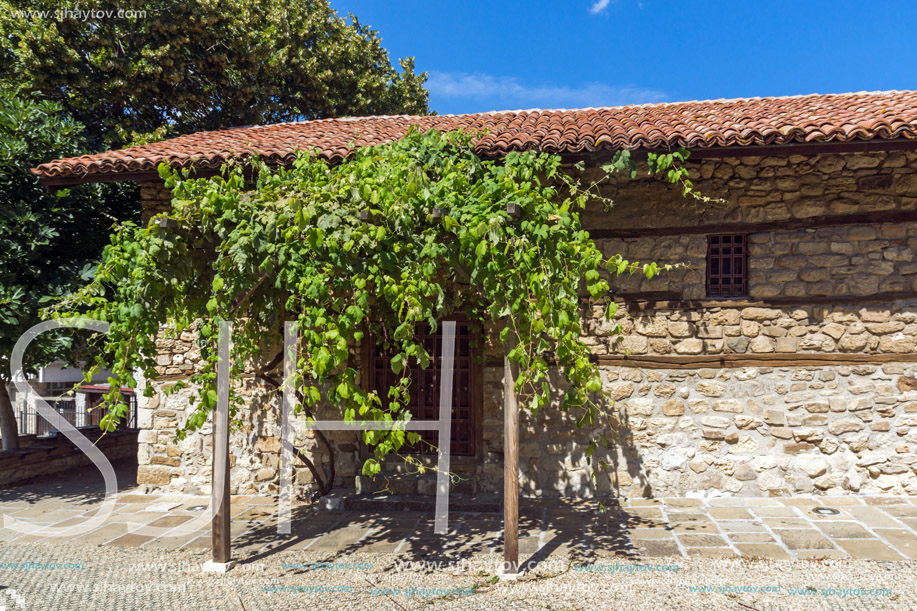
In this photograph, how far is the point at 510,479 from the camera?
4.04m

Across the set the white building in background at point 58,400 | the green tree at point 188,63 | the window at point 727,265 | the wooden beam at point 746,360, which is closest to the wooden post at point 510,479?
the wooden beam at point 746,360

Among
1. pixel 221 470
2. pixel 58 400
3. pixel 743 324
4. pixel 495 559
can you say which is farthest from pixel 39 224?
pixel 743 324

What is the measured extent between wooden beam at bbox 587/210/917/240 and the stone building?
0.05 ft

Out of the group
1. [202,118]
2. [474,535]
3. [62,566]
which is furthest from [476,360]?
[202,118]

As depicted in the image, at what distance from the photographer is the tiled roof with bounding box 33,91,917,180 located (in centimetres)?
504

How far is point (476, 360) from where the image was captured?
5770mm

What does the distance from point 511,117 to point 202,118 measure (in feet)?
21.4

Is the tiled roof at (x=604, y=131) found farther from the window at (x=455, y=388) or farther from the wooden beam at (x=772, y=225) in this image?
the window at (x=455, y=388)

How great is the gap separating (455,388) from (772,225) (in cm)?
356

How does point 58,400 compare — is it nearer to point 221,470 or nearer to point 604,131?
A: point 221,470

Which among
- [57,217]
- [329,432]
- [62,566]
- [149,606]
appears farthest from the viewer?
[57,217]

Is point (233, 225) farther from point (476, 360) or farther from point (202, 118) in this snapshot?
point (202, 118)

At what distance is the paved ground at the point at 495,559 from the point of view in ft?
12.0

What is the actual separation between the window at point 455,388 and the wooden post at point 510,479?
79.3 inches
